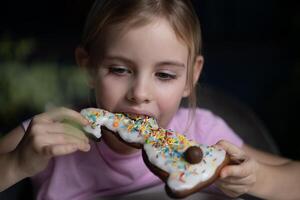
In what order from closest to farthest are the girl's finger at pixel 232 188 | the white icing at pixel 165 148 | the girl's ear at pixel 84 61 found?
the white icing at pixel 165 148 → the girl's finger at pixel 232 188 → the girl's ear at pixel 84 61

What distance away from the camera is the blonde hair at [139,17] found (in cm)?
73

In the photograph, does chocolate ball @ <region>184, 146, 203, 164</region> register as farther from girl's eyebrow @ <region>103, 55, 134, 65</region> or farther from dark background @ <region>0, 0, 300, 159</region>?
dark background @ <region>0, 0, 300, 159</region>

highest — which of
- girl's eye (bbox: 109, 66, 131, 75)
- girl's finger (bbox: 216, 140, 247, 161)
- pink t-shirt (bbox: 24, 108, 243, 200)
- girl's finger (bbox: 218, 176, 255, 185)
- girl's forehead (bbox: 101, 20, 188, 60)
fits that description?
girl's forehead (bbox: 101, 20, 188, 60)

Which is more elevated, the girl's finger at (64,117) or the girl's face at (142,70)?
the girl's face at (142,70)

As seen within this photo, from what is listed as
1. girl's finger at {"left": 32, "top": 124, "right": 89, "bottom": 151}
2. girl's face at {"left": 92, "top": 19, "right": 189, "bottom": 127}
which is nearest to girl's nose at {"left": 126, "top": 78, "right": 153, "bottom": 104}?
girl's face at {"left": 92, "top": 19, "right": 189, "bottom": 127}

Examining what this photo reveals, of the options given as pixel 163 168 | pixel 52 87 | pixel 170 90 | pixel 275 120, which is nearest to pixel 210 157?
pixel 163 168

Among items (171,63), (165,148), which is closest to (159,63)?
(171,63)

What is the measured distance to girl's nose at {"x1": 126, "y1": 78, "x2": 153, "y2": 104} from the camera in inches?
27.8

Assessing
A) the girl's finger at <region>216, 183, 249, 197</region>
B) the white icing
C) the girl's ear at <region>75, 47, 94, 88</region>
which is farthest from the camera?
the girl's ear at <region>75, 47, 94, 88</region>

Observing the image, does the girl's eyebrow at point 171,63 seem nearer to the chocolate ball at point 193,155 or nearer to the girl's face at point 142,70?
the girl's face at point 142,70

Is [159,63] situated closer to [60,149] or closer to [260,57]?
[60,149]

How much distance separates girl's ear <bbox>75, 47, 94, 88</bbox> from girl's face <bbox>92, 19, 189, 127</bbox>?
40 mm

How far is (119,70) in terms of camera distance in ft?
2.43

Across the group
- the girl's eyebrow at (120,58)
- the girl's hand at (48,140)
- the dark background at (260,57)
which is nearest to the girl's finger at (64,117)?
the girl's hand at (48,140)
